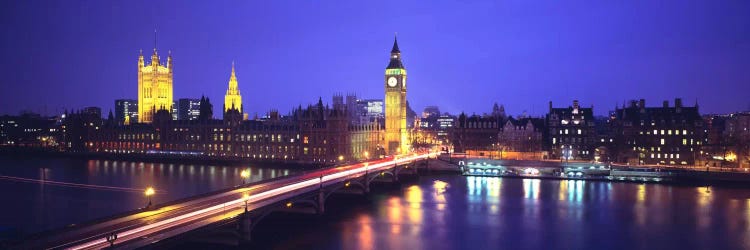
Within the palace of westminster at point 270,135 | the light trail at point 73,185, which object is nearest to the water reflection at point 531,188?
the palace of westminster at point 270,135

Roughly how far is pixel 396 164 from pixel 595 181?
26.1m

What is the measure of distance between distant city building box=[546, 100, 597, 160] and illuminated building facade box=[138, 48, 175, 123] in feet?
315

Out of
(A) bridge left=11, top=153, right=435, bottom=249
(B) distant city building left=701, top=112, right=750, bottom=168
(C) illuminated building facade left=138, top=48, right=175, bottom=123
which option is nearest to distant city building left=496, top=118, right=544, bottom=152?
(B) distant city building left=701, top=112, right=750, bottom=168

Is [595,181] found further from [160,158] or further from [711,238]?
[160,158]

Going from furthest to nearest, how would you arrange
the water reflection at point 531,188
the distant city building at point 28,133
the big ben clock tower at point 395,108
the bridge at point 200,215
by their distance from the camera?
the distant city building at point 28,133, the big ben clock tower at point 395,108, the water reflection at point 531,188, the bridge at point 200,215

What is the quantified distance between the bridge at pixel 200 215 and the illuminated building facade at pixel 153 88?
106215 millimetres

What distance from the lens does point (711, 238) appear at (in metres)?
43.9

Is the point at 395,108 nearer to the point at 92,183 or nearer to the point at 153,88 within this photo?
the point at 92,183

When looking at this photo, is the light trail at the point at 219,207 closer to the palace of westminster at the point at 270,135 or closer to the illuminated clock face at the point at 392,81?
the palace of westminster at the point at 270,135

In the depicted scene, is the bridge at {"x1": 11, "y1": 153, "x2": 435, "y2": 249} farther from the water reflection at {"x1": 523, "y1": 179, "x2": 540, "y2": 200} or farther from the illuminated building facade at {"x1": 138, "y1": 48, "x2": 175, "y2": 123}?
the illuminated building facade at {"x1": 138, "y1": 48, "x2": 175, "y2": 123}

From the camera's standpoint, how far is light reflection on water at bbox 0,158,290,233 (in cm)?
5125

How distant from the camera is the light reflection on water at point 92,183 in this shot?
51.2 m

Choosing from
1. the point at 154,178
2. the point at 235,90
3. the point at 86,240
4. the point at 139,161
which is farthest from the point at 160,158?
the point at 86,240

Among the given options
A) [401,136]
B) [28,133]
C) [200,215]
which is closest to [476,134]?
[401,136]
